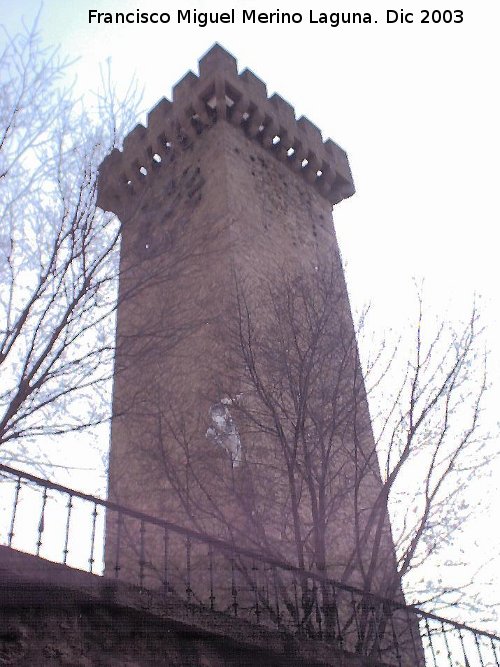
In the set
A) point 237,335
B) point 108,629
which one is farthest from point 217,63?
point 108,629

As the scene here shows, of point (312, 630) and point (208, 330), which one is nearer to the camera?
point (312, 630)

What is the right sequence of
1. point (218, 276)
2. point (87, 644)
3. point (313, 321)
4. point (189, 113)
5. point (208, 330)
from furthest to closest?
point (189, 113), point (218, 276), point (208, 330), point (313, 321), point (87, 644)

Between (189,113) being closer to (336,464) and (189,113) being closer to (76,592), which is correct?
(336,464)

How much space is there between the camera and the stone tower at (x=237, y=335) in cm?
725

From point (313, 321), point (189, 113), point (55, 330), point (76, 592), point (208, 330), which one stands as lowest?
point (76, 592)

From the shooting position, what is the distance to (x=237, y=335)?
8750 millimetres

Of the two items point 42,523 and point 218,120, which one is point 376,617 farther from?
point 218,120

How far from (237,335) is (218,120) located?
28.2 feet

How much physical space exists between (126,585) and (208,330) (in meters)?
6.48

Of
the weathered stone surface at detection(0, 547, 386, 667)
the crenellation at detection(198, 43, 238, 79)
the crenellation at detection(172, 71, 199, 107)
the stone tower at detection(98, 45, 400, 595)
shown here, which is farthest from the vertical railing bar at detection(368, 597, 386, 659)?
the crenellation at detection(198, 43, 238, 79)

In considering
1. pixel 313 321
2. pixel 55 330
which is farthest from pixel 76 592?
pixel 313 321

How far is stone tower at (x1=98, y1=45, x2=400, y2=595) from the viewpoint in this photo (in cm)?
725

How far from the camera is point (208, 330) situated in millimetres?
11062

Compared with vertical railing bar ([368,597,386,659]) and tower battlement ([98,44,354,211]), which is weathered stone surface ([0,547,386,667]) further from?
tower battlement ([98,44,354,211])
